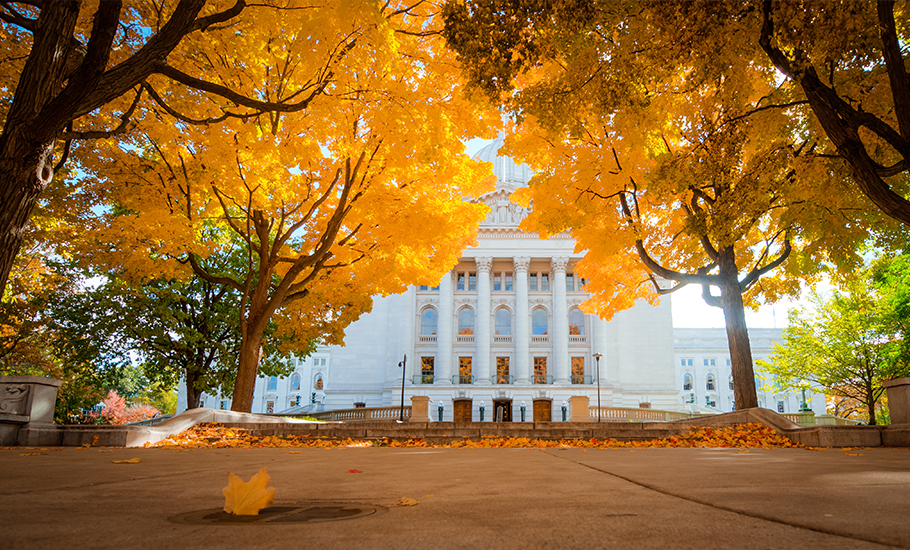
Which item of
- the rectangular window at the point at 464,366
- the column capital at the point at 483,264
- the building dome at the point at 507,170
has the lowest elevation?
the rectangular window at the point at 464,366

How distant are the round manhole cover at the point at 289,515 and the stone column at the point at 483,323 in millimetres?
43990

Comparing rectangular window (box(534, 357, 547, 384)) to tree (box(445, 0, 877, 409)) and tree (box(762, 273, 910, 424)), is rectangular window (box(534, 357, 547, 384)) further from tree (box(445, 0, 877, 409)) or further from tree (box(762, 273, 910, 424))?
tree (box(445, 0, 877, 409))

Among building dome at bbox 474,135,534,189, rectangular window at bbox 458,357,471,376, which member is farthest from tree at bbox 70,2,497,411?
building dome at bbox 474,135,534,189

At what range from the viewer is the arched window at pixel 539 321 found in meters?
48.3

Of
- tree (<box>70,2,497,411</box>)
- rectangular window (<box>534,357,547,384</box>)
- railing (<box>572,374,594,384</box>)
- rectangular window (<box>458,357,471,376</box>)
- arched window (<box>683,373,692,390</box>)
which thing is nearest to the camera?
tree (<box>70,2,497,411</box>)

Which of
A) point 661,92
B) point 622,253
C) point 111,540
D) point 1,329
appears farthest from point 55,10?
point 1,329

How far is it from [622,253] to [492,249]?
32.5 m

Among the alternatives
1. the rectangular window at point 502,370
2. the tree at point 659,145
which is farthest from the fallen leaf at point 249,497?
the rectangular window at point 502,370

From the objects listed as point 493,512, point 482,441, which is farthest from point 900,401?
point 493,512

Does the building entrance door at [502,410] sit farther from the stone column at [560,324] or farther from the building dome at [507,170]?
the building dome at [507,170]

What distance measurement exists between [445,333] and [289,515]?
45.0m

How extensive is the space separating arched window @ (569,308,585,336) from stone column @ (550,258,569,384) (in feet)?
3.95

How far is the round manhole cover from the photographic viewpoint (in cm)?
168

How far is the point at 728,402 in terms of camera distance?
266 ft
